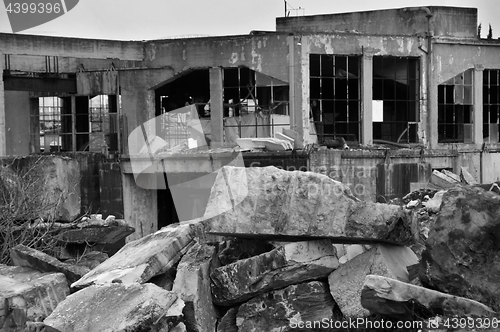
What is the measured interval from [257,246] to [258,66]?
35.8 ft

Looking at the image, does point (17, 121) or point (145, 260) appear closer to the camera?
point (145, 260)

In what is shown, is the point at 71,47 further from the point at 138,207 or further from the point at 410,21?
the point at 410,21

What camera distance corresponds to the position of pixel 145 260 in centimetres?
629

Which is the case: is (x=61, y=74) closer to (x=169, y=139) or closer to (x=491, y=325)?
(x=169, y=139)

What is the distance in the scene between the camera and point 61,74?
1917 centimetres

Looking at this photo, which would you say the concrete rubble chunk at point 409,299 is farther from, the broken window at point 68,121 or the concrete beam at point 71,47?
the broken window at point 68,121

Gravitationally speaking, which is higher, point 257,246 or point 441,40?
point 441,40

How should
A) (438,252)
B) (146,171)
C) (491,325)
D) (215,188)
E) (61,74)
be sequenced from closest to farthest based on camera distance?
(491,325) → (438,252) → (215,188) → (146,171) → (61,74)

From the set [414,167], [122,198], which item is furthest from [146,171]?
[414,167]

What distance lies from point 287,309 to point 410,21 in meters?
15.3

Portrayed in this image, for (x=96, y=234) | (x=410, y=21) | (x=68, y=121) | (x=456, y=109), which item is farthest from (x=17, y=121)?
(x=456, y=109)

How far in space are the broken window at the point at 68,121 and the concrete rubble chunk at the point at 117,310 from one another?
1377 cm

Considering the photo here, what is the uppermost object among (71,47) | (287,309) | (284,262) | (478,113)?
(71,47)

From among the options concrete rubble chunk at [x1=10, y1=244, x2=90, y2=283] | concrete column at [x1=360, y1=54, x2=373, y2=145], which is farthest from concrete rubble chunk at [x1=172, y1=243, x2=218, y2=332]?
concrete column at [x1=360, y1=54, x2=373, y2=145]
